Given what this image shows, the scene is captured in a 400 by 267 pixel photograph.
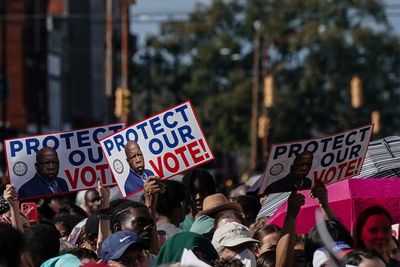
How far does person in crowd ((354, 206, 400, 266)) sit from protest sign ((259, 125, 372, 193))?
940mm

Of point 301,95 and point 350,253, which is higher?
point 350,253

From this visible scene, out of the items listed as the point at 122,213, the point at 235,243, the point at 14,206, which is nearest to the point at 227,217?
the point at 122,213

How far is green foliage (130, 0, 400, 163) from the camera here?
7769cm

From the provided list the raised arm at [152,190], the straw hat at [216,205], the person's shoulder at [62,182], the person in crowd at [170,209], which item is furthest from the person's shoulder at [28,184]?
the straw hat at [216,205]

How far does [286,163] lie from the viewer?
9617 mm

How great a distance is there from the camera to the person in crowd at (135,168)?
11.1 meters

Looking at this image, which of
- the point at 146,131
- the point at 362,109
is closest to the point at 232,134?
the point at 362,109

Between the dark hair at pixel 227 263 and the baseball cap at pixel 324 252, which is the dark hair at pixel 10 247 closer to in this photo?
→ the dark hair at pixel 227 263

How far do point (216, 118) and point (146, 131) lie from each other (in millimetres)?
66546

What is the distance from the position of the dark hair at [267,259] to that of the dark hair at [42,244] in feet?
3.94

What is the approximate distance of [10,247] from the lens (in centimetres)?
622

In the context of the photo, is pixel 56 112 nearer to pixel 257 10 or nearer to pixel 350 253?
pixel 257 10

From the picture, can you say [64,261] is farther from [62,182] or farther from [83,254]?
[62,182]

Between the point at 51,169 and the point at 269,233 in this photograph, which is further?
the point at 51,169
